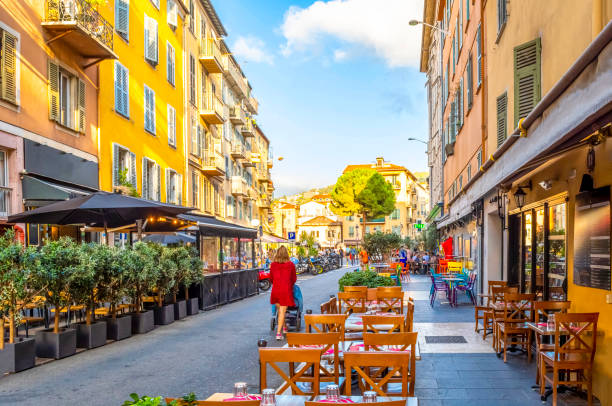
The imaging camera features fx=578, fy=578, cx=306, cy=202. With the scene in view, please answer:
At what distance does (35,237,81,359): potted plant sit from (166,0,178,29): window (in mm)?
18761

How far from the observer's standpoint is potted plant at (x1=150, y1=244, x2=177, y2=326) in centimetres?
1262

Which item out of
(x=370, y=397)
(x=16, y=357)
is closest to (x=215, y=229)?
(x=16, y=357)

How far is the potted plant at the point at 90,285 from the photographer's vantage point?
9.28 m

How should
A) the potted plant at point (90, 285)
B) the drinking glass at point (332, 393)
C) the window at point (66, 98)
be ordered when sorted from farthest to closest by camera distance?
the window at point (66, 98), the potted plant at point (90, 285), the drinking glass at point (332, 393)

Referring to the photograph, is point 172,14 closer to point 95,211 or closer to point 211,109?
point 211,109

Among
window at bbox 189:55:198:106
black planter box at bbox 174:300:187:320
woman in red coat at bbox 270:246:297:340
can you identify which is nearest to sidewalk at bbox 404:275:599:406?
woman in red coat at bbox 270:246:297:340

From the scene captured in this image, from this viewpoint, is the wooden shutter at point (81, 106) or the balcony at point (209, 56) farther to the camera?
the balcony at point (209, 56)

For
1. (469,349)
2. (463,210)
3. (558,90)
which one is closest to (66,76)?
(463,210)

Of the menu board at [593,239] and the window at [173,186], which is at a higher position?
the window at [173,186]

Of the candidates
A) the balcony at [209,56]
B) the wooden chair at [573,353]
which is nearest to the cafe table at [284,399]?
the wooden chair at [573,353]

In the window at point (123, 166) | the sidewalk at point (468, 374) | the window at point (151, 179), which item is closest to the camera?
the sidewalk at point (468, 374)

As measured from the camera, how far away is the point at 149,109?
22781mm

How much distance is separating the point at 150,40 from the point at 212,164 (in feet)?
35.2

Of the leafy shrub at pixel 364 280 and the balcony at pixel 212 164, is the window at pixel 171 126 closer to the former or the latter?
the balcony at pixel 212 164
